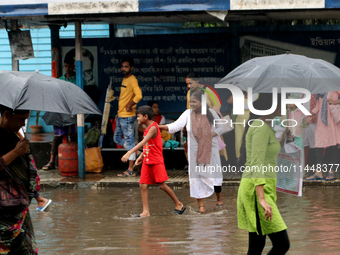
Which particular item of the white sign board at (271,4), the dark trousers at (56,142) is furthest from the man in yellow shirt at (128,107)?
the white sign board at (271,4)

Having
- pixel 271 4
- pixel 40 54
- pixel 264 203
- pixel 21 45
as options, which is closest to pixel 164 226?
pixel 264 203

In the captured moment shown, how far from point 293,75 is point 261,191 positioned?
120 cm

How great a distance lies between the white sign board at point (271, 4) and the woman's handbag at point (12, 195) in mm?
6027

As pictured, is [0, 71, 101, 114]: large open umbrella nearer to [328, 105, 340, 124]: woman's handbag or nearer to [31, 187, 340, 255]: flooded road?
[31, 187, 340, 255]: flooded road

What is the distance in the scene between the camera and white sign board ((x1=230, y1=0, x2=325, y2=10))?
888 centimetres

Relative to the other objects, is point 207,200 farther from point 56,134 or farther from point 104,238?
point 56,134

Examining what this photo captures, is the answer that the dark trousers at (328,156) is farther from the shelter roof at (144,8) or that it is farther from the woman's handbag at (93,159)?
the woman's handbag at (93,159)

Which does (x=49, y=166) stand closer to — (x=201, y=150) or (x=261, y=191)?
(x=201, y=150)

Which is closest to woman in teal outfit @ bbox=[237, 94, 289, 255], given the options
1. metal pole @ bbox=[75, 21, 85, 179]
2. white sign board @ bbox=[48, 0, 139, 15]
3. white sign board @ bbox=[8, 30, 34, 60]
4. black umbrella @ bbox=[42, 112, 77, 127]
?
white sign board @ bbox=[48, 0, 139, 15]

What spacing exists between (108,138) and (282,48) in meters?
4.39

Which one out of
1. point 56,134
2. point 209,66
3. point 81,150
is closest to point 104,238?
point 81,150

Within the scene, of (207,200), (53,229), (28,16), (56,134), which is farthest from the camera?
(56,134)

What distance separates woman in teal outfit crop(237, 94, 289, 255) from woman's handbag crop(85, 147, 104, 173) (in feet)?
22.6

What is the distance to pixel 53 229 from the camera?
21.8ft
